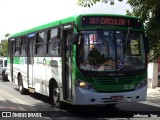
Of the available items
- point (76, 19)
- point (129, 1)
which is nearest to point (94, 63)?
point (76, 19)

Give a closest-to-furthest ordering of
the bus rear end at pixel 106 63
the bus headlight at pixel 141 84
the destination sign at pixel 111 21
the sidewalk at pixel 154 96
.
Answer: the bus rear end at pixel 106 63, the destination sign at pixel 111 21, the bus headlight at pixel 141 84, the sidewalk at pixel 154 96

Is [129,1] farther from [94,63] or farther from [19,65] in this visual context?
[94,63]

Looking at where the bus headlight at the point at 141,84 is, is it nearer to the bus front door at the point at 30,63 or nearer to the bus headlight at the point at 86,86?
the bus headlight at the point at 86,86

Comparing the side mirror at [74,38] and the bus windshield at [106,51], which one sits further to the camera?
the bus windshield at [106,51]

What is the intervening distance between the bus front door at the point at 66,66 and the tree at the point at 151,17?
843cm

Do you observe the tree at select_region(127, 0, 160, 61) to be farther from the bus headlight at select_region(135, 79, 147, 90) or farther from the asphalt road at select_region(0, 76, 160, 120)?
the bus headlight at select_region(135, 79, 147, 90)

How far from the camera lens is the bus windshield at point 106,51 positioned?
37.2ft

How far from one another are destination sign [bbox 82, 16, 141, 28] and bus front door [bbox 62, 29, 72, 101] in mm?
933

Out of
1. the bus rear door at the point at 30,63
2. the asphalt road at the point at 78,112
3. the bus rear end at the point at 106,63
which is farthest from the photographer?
the bus rear door at the point at 30,63

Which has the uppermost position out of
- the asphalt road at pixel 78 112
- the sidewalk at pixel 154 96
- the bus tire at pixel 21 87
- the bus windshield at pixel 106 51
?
the bus windshield at pixel 106 51

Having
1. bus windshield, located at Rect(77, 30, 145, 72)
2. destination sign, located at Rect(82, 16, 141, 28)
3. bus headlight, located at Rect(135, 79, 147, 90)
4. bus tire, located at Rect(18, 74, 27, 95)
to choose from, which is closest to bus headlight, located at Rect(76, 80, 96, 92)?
bus windshield, located at Rect(77, 30, 145, 72)

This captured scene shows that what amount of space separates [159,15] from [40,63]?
7932mm

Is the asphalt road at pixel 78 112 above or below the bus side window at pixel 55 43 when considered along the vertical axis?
below

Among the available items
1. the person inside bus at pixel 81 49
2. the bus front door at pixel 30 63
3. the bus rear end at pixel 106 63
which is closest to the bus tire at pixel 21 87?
the bus front door at pixel 30 63
